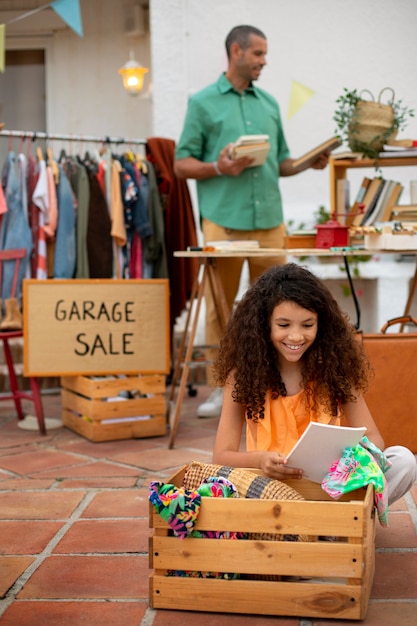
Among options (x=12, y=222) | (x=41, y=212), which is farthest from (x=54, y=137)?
(x=12, y=222)

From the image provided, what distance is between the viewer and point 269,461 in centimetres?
226

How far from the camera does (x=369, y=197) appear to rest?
4.34 metres

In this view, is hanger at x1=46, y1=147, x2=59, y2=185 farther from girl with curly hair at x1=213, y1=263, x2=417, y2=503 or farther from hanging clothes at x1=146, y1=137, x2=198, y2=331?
girl with curly hair at x1=213, y1=263, x2=417, y2=503

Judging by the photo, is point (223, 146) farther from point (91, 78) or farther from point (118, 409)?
point (91, 78)

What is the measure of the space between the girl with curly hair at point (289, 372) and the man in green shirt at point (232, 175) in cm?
195

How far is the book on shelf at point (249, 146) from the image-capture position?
411cm

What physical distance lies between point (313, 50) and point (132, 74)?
1983 millimetres

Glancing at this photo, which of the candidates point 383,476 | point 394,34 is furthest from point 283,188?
point 383,476

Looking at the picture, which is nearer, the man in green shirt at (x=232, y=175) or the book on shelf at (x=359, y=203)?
the book on shelf at (x=359, y=203)

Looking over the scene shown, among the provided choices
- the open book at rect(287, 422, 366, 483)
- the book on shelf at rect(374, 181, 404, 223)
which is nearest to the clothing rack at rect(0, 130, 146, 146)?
the book on shelf at rect(374, 181, 404, 223)

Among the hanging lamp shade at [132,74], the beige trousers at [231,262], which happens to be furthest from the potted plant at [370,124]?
the hanging lamp shade at [132,74]

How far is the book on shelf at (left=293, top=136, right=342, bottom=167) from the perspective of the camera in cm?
421

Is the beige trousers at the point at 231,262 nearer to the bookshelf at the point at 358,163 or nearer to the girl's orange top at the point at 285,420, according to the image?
the bookshelf at the point at 358,163

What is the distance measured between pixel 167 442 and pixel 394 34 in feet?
11.2
